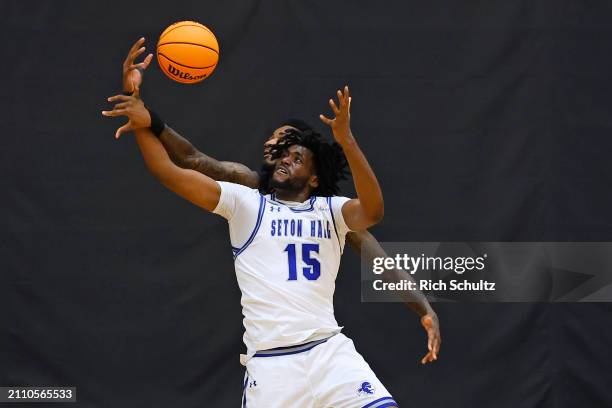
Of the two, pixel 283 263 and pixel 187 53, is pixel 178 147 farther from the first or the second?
pixel 283 263

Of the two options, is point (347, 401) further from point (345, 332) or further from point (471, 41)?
point (471, 41)

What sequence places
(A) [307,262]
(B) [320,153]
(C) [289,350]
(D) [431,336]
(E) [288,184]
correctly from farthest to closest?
(B) [320,153], (E) [288,184], (D) [431,336], (A) [307,262], (C) [289,350]

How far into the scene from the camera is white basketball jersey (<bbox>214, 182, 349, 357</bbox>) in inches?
216

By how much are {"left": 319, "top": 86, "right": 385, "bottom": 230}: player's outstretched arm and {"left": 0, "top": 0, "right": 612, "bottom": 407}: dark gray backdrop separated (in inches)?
75.7

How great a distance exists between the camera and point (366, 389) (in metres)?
5.33

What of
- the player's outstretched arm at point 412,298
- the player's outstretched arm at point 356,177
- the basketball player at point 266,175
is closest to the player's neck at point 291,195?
the basketball player at point 266,175

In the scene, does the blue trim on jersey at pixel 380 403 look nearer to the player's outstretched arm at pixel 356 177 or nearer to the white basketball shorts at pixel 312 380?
the white basketball shorts at pixel 312 380

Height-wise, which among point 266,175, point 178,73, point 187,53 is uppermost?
point 187,53

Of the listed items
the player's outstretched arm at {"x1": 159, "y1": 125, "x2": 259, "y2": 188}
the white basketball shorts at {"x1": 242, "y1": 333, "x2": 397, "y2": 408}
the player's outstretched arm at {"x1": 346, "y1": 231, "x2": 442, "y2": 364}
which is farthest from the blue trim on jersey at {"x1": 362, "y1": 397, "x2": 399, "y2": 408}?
the player's outstretched arm at {"x1": 159, "y1": 125, "x2": 259, "y2": 188}

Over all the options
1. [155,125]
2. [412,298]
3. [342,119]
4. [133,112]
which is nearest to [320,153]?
[342,119]

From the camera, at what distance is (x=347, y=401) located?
17.4ft

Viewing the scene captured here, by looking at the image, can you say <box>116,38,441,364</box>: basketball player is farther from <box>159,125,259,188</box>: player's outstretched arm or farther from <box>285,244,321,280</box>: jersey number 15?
<box>285,244,321,280</box>: jersey number 15

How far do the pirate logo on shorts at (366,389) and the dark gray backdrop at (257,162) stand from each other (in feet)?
6.78

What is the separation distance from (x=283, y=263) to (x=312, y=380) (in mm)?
679
